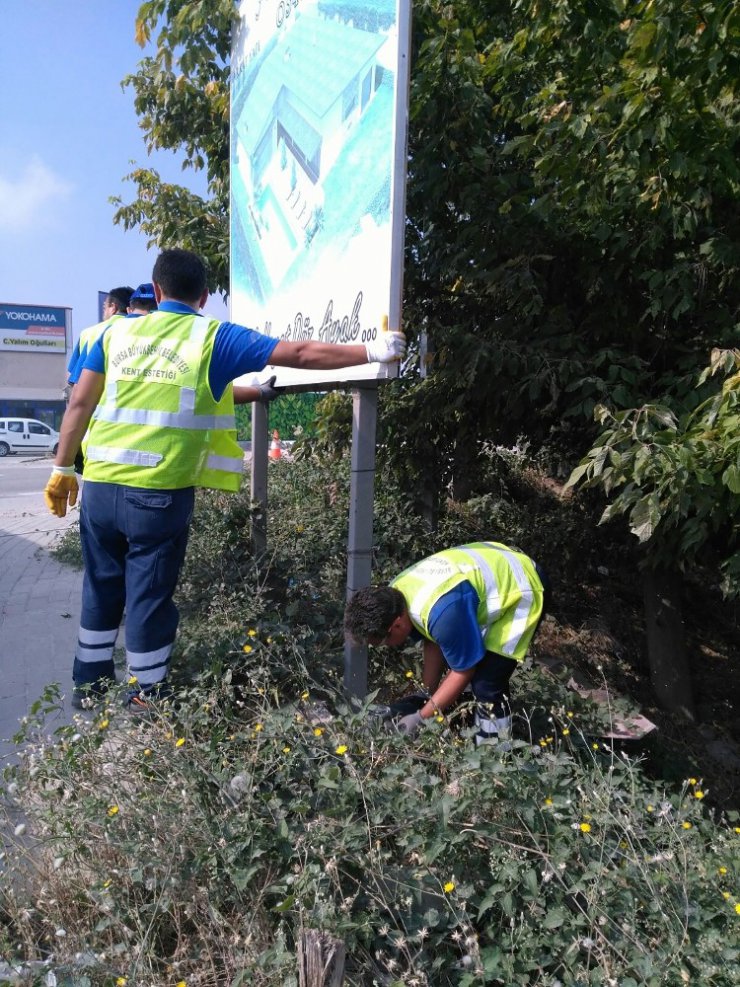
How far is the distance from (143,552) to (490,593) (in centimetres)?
138

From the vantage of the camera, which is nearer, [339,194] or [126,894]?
[126,894]

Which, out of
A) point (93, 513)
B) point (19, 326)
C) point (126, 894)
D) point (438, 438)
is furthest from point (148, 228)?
point (19, 326)

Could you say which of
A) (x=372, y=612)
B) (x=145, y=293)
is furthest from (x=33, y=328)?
(x=372, y=612)

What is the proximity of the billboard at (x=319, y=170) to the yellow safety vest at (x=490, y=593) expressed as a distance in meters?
0.83

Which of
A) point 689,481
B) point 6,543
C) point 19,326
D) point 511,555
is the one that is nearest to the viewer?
point 689,481

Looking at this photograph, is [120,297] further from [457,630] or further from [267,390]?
[457,630]

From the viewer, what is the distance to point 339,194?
350 centimetres

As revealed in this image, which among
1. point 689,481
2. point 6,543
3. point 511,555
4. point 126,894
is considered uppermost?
point 689,481

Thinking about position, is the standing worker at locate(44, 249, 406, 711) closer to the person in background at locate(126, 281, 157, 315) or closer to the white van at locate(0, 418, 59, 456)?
the person in background at locate(126, 281, 157, 315)

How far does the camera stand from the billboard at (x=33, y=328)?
47500 millimetres

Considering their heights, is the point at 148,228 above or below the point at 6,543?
above

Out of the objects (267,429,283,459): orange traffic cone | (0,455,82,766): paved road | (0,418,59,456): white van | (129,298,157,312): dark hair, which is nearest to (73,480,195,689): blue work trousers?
(0,455,82,766): paved road

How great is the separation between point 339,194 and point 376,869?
8.79 ft

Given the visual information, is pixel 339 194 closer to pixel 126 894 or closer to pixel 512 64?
pixel 512 64
